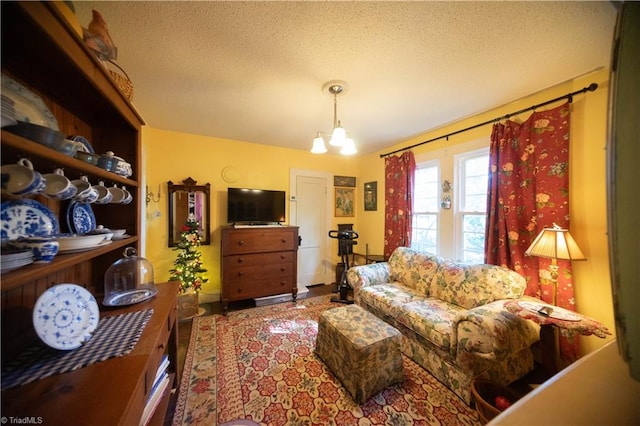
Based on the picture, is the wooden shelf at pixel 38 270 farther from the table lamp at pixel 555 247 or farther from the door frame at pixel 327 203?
the door frame at pixel 327 203

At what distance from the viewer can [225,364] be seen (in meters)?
1.86

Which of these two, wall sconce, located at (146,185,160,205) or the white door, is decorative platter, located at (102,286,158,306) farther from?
the white door

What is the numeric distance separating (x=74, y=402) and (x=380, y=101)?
2.54 metres

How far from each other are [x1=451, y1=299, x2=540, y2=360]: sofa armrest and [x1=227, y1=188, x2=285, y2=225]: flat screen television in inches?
103

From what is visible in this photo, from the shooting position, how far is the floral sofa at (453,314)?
4.75 feet

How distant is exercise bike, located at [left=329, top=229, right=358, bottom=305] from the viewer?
3.25m

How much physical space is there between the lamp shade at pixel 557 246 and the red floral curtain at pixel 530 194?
235mm

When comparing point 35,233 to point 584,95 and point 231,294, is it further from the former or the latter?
point 584,95

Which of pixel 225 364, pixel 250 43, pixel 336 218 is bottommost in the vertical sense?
pixel 225 364

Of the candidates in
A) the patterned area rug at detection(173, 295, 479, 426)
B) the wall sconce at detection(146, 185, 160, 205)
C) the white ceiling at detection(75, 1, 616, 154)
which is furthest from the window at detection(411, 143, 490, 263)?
the wall sconce at detection(146, 185, 160, 205)

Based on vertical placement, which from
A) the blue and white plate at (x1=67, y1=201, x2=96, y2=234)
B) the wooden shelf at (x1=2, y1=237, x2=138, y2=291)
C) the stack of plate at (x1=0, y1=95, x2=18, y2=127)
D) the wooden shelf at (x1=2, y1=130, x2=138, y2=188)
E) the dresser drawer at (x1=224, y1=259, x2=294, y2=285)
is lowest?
the dresser drawer at (x1=224, y1=259, x2=294, y2=285)

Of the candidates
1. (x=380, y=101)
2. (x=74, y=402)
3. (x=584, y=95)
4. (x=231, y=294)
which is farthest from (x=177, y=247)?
(x=584, y=95)

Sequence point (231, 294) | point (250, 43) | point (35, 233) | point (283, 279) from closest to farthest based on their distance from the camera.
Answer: point (35, 233) < point (250, 43) < point (231, 294) < point (283, 279)

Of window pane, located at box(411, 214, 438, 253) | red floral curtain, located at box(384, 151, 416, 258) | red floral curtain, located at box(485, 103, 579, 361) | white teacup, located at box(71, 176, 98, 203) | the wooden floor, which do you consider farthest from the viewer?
red floral curtain, located at box(384, 151, 416, 258)
